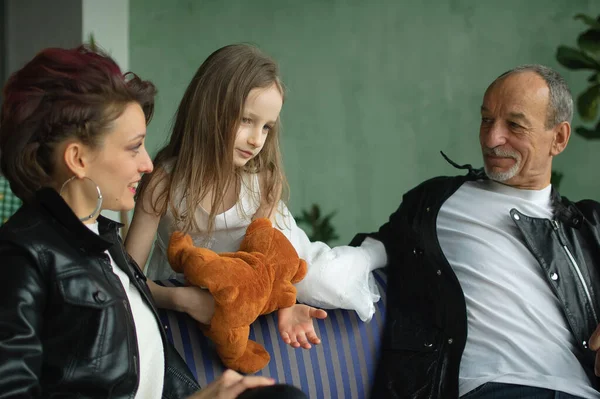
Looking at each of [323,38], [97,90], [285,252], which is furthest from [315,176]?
[97,90]

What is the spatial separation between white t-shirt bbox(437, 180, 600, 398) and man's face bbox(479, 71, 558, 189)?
61 mm

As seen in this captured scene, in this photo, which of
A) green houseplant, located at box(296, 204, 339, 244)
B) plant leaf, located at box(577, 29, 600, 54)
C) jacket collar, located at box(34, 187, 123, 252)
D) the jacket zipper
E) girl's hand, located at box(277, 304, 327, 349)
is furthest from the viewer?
green houseplant, located at box(296, 204, 339, 244)

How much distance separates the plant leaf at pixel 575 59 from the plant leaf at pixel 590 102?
0.40 ft

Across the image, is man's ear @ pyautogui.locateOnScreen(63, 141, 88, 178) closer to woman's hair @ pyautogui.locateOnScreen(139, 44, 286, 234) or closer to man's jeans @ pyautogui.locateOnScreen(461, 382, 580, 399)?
woman's hair @ pyautogui.locateOnScreen(139, 44, 286, 234)

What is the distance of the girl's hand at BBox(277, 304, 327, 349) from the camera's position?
193 centimetres

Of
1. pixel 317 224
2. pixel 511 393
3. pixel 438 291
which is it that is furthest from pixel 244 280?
pixel 317 224

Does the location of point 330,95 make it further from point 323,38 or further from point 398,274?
point 398,274

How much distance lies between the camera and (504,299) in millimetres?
2199

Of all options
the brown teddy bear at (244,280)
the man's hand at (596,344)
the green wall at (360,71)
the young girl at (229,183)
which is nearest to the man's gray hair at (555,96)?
the man's hand at (596,344)

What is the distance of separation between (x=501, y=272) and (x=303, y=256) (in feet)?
1.88

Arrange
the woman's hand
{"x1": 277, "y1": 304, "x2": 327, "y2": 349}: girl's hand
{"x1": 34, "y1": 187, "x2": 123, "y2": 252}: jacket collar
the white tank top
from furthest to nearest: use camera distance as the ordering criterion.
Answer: the white tank top → {"x1": 277, "y1": 304, "x2": 327, "y2": 349}: girl's hand → {"x1": 34, "y1": 187, "x2": 123, "y2": 252}: jacket collar → the woman's hand

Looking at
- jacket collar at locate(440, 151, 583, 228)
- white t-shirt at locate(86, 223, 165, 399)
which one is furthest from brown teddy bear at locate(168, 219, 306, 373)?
jacket collar at locate(440, 151, 583, 228)

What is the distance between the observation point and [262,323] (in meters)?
2.03

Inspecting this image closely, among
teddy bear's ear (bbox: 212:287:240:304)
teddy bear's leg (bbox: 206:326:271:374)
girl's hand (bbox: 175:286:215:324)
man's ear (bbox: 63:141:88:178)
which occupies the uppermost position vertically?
man's ear (bbox: 63:141:88:178)
